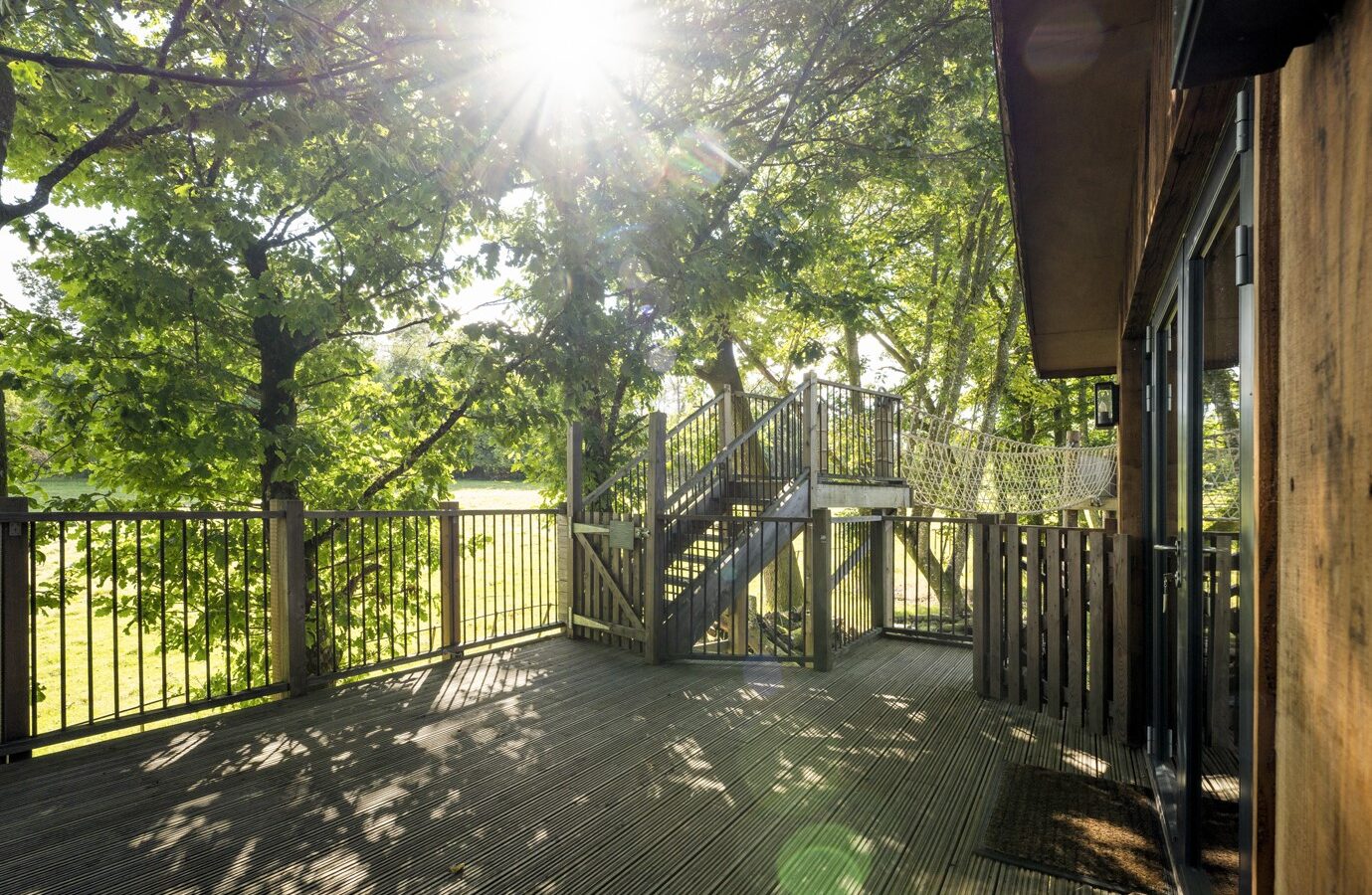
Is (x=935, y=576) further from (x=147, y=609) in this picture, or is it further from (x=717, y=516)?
(x=147, y=609)

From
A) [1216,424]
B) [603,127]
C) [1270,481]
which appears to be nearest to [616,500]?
[603,127]

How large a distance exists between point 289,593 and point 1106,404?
6.32 m

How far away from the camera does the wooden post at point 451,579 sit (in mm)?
6008

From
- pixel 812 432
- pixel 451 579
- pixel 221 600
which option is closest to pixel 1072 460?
pixel 812 432

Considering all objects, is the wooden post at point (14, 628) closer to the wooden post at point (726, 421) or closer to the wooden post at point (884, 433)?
the wooden post at point (726, 421)

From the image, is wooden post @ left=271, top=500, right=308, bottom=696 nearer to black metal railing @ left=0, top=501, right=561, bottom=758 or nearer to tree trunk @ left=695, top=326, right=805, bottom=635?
black metal railing @ left=0, top=501, right=561, bottom=758

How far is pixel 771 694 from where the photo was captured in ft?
Answer: 16.6

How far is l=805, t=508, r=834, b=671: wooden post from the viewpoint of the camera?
18.6ft

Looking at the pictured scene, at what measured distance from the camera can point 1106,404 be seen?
5.59 meters

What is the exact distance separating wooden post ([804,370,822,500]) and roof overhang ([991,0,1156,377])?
13.6 feet

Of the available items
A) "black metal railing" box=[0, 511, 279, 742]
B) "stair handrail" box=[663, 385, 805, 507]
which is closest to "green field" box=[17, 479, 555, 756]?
"black metal railing" box=[0, 511, 279, 742]

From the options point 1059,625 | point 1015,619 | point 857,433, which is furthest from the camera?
point 857,433

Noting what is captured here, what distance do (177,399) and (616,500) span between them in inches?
190

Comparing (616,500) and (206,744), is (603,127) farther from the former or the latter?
(206,744)
